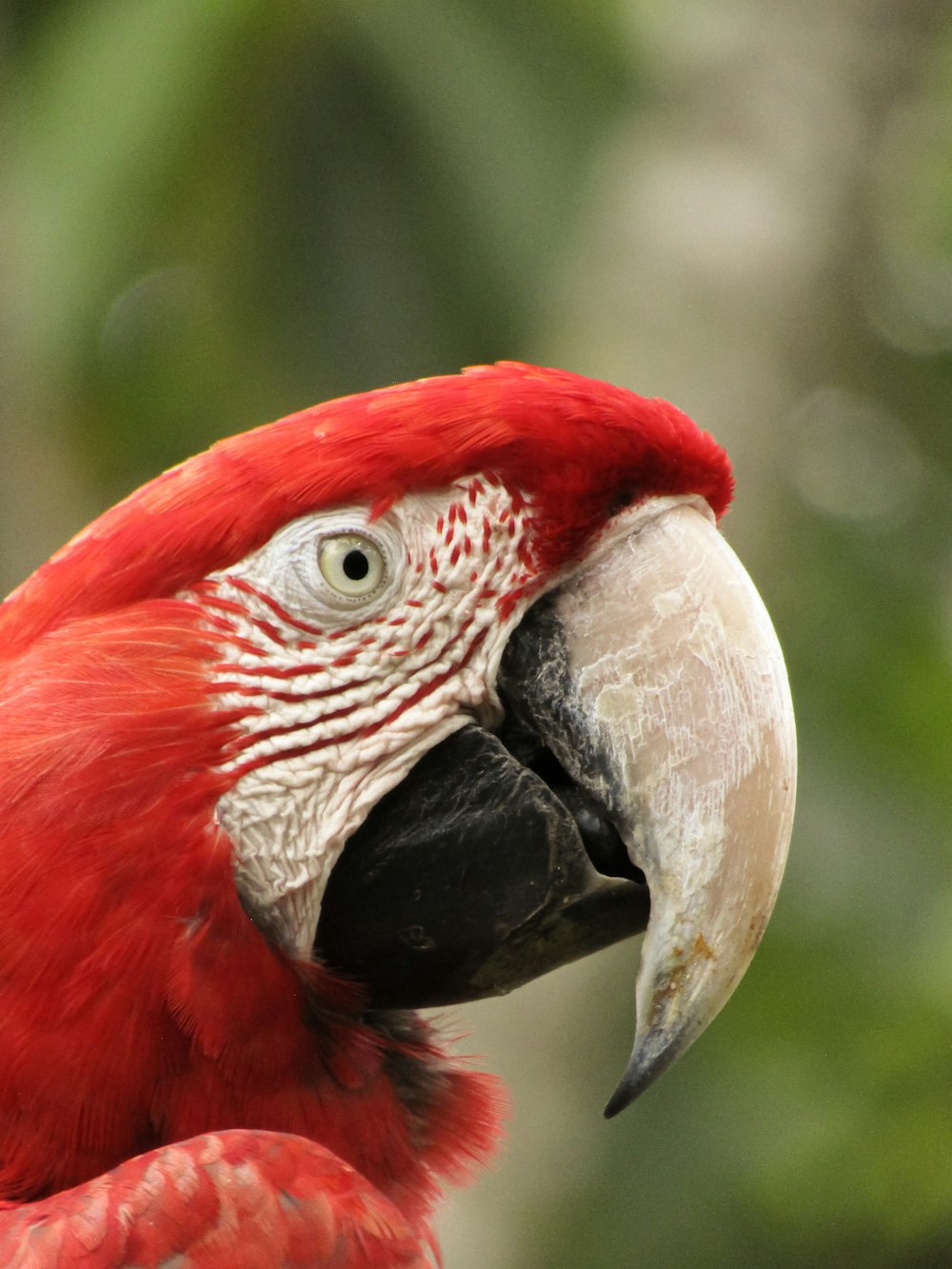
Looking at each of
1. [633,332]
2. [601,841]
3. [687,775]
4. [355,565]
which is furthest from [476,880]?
A: [633,332]

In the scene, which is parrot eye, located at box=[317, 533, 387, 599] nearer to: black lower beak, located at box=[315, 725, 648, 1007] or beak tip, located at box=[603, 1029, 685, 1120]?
black lower beak, located at box=[315, 725, 648, 1007]

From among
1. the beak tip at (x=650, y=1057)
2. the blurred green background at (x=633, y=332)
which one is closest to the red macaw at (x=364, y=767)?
the beak tip at (x=650, y=1057)

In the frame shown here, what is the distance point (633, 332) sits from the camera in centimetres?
351

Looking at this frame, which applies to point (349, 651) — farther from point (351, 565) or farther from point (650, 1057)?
point (650, 1057)

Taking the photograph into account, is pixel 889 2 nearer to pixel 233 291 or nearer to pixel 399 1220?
pixel 233 291

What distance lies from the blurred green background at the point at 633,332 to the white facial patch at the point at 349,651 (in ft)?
5.99

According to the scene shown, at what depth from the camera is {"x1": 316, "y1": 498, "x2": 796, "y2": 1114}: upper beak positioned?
1417 millimetres

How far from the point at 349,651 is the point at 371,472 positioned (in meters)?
0.19

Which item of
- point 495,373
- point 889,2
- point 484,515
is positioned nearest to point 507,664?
point 484,515

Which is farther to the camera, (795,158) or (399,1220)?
(795,158)

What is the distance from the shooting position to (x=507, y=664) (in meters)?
1.54

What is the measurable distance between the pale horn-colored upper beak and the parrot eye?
Answer: 217 mm

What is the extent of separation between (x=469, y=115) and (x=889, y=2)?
1320 millimetres

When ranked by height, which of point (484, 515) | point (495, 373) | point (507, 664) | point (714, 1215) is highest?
point (495, 373)
